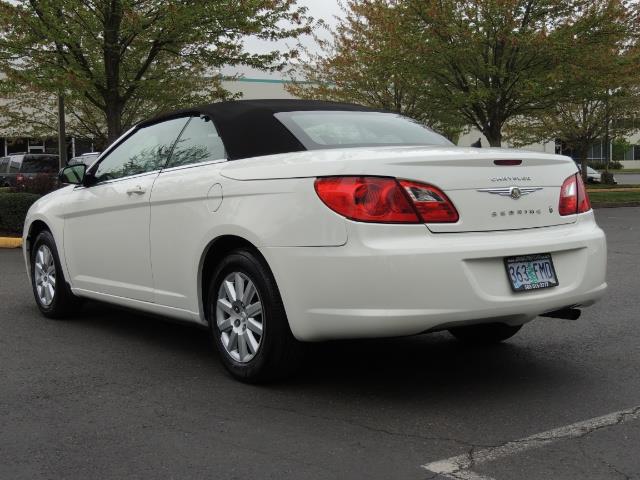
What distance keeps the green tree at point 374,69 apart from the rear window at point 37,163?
9491 mm

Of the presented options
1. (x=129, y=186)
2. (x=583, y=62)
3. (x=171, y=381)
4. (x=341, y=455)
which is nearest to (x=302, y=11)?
(x=583, y=62)

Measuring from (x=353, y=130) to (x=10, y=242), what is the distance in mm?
8830

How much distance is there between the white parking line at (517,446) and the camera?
3.23 meters

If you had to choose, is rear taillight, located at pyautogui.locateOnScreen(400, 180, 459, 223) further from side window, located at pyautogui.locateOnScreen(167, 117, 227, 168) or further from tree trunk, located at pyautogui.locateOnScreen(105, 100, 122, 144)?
tree trunk, located at pyautogui.locateOnScreen(105, 100, 122, 144)

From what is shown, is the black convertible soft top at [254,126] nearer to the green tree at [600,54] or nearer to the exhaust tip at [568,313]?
the exhaust tip at [568,313]

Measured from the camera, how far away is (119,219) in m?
5.55

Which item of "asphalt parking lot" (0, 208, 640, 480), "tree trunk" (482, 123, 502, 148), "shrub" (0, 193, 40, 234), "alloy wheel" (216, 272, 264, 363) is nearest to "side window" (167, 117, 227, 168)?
"alloy wheel" (216, 272, 264, 363)

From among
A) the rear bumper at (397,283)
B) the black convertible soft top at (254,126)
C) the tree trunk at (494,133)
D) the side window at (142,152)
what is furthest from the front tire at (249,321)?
the tree trunk at (494,133)

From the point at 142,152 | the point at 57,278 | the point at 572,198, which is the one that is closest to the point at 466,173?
the point at 572,198

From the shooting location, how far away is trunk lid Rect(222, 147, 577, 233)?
4090 millimetres

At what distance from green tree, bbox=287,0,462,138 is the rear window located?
949cm

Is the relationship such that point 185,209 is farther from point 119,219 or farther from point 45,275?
point 45,275

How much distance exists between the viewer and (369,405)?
163 inches

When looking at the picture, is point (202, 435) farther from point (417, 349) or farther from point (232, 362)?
point (417, 349)
